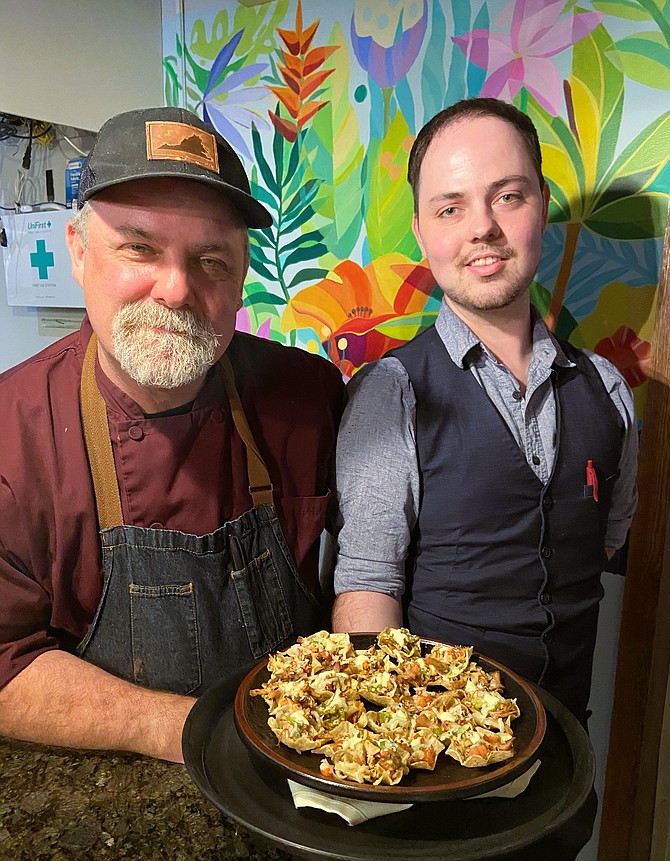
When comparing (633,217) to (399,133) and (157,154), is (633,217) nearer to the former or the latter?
(399,133)

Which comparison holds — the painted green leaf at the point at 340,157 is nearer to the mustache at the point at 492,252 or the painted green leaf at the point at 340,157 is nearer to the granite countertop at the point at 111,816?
the mustache at the point at 492,252

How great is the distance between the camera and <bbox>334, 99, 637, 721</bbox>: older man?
3.94 feet

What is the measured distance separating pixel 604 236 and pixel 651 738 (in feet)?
3.73

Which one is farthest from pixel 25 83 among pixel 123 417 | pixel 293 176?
pixel 123 417

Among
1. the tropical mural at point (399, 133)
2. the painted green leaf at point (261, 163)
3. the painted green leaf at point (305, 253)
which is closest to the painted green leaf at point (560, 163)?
the tropical mural at point (399, 133)

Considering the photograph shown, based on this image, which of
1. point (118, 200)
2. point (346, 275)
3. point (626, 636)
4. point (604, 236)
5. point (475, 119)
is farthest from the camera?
point (346, 275)

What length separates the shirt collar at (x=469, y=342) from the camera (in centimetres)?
125

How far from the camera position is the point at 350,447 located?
48.4 inches

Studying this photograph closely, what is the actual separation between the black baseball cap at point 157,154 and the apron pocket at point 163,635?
0.61m

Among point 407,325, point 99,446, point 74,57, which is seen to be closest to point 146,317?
point 99,446

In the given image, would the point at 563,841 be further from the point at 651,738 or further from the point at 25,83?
the point at 25,83

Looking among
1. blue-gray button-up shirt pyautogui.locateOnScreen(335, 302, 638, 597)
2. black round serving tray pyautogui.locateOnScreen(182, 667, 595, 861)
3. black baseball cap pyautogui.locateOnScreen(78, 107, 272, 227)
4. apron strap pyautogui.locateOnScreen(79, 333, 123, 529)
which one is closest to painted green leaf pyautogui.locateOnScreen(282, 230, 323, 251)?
blue-gray button-up shirt pyautogui.locateOnScreen(335, 302, 638, 597)

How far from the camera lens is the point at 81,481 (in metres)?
1.09

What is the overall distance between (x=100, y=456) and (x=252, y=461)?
0.25 metres
